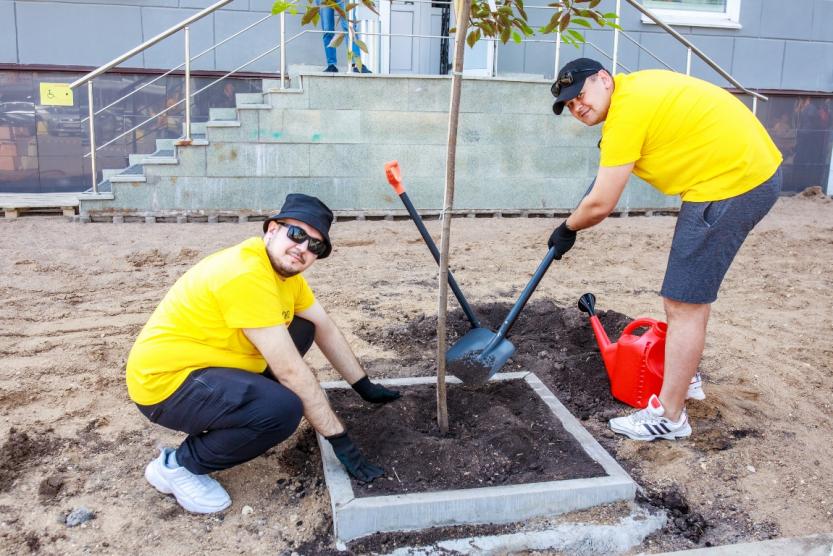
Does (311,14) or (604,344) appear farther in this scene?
(604,344)

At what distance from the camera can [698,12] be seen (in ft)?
31.3

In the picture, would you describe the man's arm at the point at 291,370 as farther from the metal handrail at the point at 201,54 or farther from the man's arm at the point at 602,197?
the metal handrail at the point at 201,54

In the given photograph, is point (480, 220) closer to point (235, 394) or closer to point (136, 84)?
point (136, 84)

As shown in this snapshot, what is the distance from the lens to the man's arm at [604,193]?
2898 mm

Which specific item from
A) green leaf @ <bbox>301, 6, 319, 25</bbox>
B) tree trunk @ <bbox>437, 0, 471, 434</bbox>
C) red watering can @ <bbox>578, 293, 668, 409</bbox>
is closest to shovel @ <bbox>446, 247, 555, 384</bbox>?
tree trunk @ <bbox>437, 0, 471, 434</bbox>

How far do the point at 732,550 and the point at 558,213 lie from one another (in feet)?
20.3

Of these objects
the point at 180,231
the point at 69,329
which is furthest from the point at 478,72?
the point at 69,329

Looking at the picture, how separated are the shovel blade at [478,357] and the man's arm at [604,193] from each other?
25.4 inches

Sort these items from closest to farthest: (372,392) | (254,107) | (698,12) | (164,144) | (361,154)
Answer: (372,392), (254,107), (361,154), (164,144), (698,12)

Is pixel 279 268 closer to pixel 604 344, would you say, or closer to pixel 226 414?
pixel 226 414

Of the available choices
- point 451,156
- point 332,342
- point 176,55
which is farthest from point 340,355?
point 176,55

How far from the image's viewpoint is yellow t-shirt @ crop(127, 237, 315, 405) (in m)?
2.54

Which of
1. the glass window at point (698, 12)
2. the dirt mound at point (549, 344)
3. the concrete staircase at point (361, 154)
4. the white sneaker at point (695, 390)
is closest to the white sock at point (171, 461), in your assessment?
the dirt mound at point (549, 344)

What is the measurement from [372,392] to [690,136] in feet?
5.49
